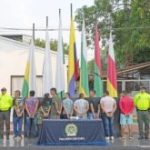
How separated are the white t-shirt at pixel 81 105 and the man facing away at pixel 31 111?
165 cm

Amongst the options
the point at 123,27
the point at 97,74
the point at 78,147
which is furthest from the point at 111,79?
the point at 123,27

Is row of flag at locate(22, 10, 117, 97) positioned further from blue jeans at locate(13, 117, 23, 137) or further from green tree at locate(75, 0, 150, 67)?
green tree at locate(75, 0, 150, 67)

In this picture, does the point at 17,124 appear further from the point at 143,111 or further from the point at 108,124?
the point at 143,111

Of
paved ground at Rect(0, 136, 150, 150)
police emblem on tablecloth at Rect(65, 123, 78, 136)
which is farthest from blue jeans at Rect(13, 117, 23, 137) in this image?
police emblem on tablecloth at Rect(65, 123, 78, 136)

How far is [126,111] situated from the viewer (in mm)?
24562

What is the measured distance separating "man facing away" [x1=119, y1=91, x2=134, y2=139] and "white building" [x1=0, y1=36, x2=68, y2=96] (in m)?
11.5

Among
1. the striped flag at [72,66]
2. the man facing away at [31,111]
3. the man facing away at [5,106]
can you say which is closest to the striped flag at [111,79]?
the striped flag at [72,66]

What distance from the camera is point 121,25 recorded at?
49875mm

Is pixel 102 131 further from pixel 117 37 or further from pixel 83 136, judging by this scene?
pixel 117 37

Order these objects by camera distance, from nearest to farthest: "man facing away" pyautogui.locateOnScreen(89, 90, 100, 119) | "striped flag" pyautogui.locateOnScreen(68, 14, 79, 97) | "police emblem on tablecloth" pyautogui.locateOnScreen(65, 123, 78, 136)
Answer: "police emblem on tablecloth" pyautogui.locateOnScreen(65, 123, 78, 136), "man facing away" pyautogui.locateOnScreen(89, 90, 100, 119), "striped flag" pyautogui.locateOnScreen(68, 14, 79, 97)

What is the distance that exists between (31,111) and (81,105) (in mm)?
2096

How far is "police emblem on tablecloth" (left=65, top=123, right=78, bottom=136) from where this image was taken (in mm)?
22016

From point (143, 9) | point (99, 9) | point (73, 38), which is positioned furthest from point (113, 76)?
point (99, 9)

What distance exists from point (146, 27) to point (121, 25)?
7926 mm
